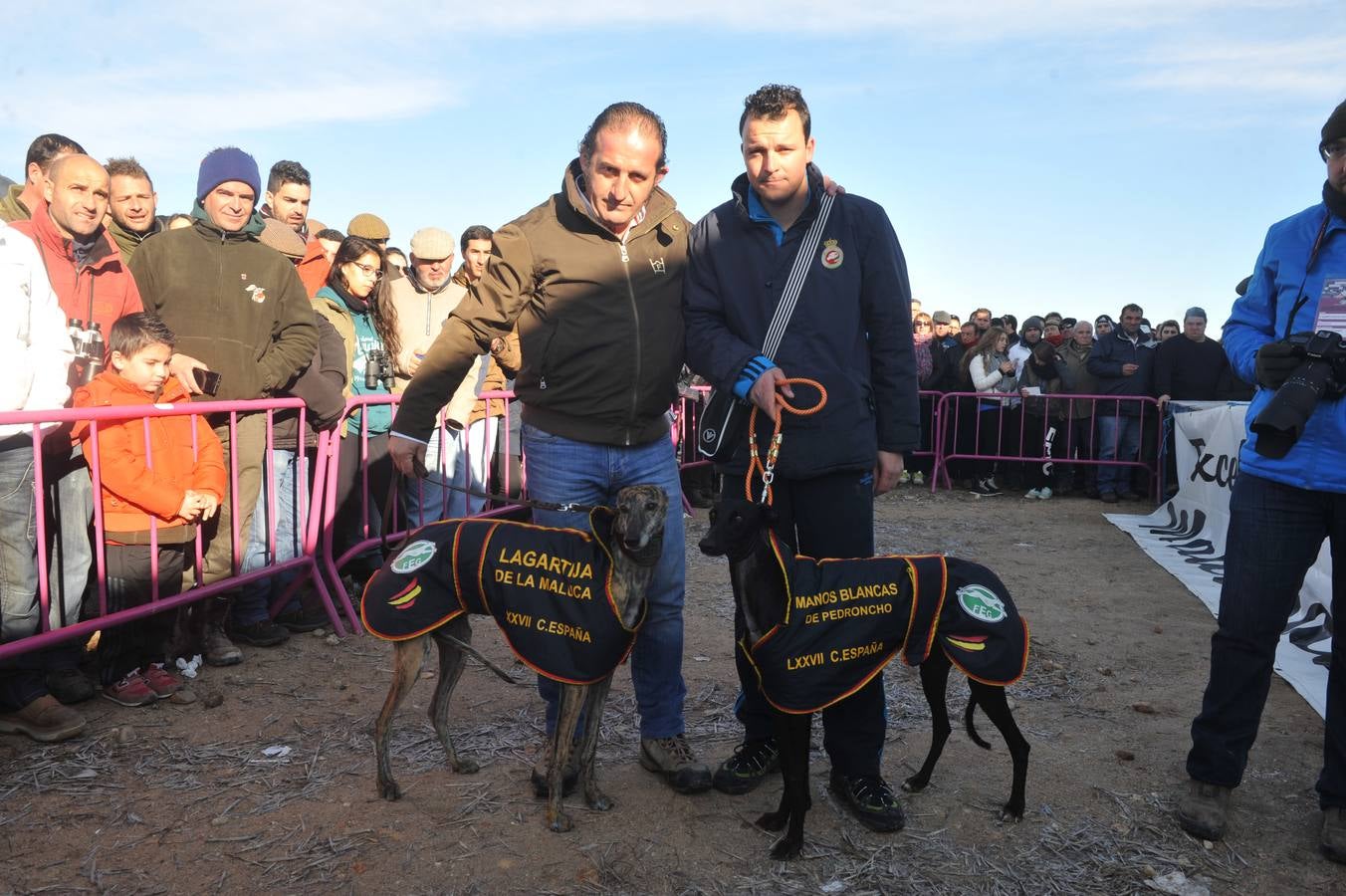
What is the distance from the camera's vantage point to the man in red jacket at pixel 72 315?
4.21m

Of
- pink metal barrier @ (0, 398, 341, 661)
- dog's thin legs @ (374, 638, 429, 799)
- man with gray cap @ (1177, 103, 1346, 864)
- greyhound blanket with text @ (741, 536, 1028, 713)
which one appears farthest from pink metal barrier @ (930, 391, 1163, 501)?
dog's thin legs @ (374, 638, 429, 799)

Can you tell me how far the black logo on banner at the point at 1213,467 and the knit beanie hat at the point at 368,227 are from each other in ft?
24.2

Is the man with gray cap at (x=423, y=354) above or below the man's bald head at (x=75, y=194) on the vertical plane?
below

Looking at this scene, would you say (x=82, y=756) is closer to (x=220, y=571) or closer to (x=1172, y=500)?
(x=220, y=571)

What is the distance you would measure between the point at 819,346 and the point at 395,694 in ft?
6.29

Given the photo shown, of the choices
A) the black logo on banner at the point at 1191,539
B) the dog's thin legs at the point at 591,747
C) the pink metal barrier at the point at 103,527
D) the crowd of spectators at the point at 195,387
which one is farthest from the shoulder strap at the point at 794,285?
the black logo on banner at the point at 1191,539

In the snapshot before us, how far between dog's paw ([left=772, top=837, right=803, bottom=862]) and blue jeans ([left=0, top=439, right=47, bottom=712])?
3090mm

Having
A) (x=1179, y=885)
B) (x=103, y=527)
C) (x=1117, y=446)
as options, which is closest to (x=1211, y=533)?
(x=1117, y=446)

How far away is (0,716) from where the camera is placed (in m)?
4.00

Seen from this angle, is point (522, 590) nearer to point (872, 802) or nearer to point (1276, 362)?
point (872, 802)

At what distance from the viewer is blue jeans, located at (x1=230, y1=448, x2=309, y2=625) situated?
5266mm

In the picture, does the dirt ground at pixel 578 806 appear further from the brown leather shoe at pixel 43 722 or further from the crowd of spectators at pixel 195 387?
the crowd of spectators at pixel 195 387

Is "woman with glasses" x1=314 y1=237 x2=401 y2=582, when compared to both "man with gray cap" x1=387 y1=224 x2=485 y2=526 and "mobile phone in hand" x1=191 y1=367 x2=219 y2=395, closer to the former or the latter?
"man with gray cap" x1=387 y1=224 x2=485 y2=526

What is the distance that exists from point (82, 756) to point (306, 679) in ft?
3.70
